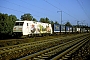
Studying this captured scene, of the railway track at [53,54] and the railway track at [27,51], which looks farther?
the railway track at [27,51]

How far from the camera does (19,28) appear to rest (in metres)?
27.0

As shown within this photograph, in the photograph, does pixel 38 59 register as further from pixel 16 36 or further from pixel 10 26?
pixel 10 26

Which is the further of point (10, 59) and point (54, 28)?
point (54, 28)

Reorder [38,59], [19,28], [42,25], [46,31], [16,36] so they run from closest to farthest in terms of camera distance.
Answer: [38,59] → [19,28] → [16,36] → [42,25] → [46,31]

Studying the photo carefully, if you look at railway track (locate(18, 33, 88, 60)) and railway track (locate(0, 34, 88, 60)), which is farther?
railway track (locate(0, 34, 88, 60))

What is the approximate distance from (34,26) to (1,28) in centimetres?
2435

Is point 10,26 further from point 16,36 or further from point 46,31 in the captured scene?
point 16,36

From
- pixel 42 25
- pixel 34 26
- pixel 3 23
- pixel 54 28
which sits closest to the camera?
pixel 34 26

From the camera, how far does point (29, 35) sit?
97.3 feet

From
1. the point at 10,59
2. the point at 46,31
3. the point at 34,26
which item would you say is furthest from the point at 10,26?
the point at 10,59

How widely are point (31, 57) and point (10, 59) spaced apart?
111 cm

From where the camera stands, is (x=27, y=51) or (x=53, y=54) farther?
(x=27, y=51)

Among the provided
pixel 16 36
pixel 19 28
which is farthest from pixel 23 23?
pixel 16 36

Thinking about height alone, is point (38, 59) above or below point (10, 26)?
below
